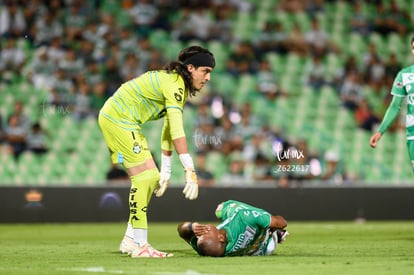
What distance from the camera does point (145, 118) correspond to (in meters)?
10.2

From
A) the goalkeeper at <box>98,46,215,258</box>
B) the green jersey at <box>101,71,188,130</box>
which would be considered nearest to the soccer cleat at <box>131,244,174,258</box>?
the goalkeeper at <box>98,46,215,258</box>

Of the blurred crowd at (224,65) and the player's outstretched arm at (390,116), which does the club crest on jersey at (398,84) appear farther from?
the blurred crowd at (224,65)

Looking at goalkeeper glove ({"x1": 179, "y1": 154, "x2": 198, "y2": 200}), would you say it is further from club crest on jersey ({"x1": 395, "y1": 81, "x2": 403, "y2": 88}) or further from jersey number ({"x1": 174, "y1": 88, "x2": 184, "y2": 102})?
club crest on jersey ({"x1": 395, "y1": 81, "x2": 403, "y2": 88})

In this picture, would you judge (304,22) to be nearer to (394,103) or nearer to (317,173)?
(317,173)

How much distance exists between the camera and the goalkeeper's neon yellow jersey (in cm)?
988

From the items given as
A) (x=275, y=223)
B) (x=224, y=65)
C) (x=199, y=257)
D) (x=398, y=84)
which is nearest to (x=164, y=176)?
(x=199, y=257)

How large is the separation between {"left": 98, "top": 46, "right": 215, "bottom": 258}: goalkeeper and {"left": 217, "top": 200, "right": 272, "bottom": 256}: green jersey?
71cm

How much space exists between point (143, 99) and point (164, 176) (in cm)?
88

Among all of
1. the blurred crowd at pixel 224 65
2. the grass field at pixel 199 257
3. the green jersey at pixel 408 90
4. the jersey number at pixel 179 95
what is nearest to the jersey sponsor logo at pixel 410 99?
the green jersey at pixel 408 90

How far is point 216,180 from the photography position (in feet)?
65.2

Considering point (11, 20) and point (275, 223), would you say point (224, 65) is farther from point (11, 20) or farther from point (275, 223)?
point (275, 223)

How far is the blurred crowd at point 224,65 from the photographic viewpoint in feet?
64.8

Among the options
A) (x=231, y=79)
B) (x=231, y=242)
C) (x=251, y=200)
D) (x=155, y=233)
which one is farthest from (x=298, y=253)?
(x=231, y=79)

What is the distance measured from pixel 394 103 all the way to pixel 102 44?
11.0m
